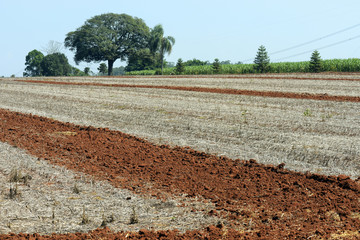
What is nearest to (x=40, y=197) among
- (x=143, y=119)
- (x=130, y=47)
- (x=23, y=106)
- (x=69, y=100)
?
(x=143, y=119)

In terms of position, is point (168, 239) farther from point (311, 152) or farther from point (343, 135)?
point (343, 135)

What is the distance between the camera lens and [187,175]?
771 cm

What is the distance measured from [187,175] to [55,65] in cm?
8430

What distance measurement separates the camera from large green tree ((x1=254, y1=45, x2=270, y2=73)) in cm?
6072

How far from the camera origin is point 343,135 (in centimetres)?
1162

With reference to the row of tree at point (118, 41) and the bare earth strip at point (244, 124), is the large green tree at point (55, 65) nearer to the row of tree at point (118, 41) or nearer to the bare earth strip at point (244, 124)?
the row of tree at point (118, 41)

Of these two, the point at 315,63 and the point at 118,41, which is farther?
the point at 118,41

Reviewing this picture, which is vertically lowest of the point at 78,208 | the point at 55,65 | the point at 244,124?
the point at 78,208

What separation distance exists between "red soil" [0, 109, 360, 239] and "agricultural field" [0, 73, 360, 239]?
21 millimetres

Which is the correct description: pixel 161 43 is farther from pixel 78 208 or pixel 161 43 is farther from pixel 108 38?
pixel 78 208

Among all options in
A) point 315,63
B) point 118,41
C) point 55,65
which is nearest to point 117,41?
point 118,41

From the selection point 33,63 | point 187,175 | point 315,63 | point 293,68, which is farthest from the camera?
point 33,63

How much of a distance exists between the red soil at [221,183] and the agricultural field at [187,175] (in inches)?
0.8

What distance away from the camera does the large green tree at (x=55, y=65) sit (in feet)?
285
